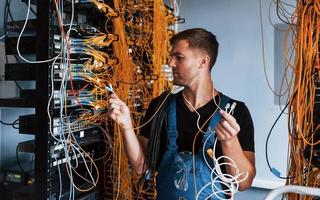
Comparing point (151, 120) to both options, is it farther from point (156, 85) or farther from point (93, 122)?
point (156, 85)

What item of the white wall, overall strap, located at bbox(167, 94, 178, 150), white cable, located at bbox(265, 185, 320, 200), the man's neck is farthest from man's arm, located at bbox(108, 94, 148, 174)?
the white wall

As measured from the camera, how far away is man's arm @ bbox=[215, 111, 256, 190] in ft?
3.38

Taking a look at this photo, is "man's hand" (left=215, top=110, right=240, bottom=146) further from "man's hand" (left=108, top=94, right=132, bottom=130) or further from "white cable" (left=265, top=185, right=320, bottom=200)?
"man's hand" (left=108, top=94, right=132, bottom=130)

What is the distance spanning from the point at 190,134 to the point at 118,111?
0.34 meters

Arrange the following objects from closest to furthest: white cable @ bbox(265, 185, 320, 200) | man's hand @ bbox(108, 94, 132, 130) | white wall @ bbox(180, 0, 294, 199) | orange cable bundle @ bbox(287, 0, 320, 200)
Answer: white cable @ bbox(265, 185, 320, 200)
orange cable bundle @ bbox(287, 0, 320, 200)
man's hand @ bbox(108, 94, 132, 130)
white wall @ bbox(180, 0, 294, 199)

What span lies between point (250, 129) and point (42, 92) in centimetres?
90

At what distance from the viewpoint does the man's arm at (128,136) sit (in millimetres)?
1235

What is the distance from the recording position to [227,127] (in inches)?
40.7

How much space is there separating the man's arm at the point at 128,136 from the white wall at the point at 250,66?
133cm

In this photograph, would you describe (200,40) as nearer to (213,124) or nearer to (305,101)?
(213,124)

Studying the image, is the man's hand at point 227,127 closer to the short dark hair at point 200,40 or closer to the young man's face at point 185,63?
the young man's face at point 185,63

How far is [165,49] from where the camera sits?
212 cm

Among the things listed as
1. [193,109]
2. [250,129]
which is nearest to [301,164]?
[250,129]

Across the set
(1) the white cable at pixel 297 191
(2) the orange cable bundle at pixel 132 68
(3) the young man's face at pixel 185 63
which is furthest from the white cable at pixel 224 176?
(2) the orange cable bundle at pixel 132 68
